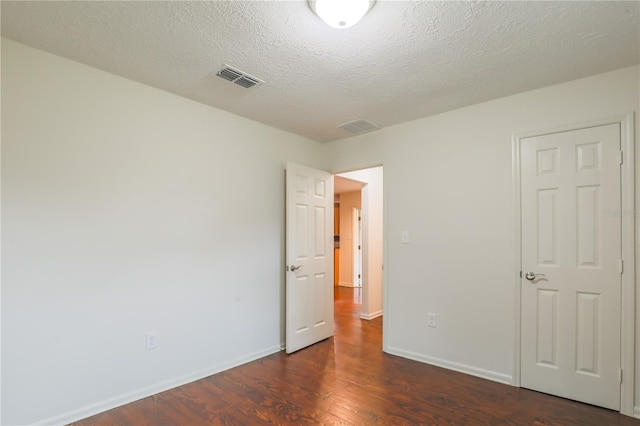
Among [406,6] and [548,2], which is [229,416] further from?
[548,2]

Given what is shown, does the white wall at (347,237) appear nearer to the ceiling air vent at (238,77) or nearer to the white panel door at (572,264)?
the white panel door at (572,264)

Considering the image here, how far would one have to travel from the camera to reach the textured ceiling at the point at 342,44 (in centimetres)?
176

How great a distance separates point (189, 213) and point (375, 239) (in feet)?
10.3

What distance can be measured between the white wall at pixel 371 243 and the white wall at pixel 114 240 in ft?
6.61

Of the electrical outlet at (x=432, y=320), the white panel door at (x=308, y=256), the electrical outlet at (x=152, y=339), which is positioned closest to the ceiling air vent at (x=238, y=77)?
the white panel door at (x=308, y=256)

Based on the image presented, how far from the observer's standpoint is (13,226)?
2.01 m

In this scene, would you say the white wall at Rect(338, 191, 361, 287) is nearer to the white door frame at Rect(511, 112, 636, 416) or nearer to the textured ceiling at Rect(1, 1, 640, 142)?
the textured ceiling at Rect(1, 1, 640, 142)

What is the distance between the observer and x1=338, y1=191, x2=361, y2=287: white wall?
7910 mm

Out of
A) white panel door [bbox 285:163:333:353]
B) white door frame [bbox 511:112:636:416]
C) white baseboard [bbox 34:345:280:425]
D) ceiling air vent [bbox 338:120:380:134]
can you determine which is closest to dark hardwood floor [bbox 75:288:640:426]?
white baseboard [bbox 34:345:280:425]

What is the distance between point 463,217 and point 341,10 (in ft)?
7.10

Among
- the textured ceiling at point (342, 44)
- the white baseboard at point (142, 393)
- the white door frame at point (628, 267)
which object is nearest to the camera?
the textured ceiling at point (342, 44)

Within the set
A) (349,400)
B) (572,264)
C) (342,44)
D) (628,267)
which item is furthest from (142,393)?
(628,267)

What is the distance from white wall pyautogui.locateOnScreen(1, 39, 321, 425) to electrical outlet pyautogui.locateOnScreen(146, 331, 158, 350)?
1.6 inches

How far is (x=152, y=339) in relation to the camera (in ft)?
8.55
